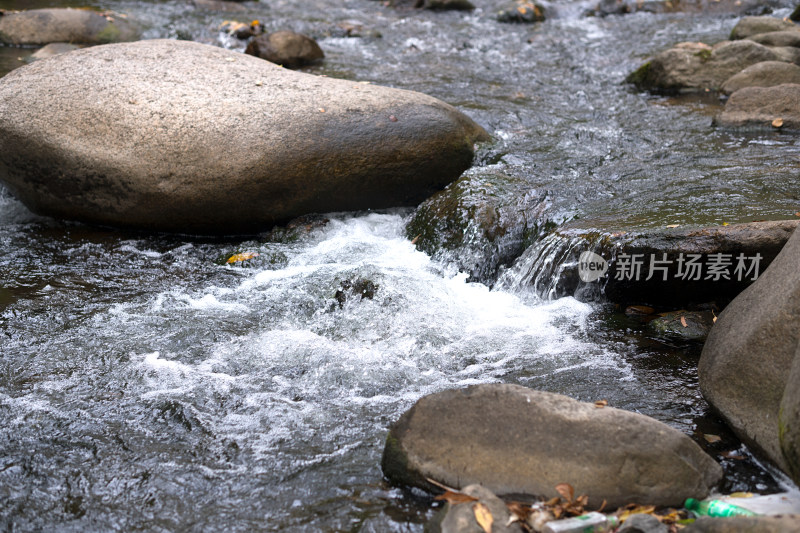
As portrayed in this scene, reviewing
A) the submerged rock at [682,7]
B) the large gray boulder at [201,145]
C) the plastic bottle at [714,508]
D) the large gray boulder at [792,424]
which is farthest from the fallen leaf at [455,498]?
the submerged rock at [682,7]

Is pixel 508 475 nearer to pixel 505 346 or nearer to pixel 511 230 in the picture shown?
pixel 505 346

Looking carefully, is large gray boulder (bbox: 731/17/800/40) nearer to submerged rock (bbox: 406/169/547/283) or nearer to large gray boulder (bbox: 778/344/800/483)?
submerged rock (bbox: 406/169/547/283)

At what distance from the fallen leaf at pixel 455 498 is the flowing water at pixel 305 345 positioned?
126mm

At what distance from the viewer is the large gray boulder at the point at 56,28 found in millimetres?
11578

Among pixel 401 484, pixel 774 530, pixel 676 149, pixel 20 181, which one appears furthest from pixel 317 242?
pixel 774 530

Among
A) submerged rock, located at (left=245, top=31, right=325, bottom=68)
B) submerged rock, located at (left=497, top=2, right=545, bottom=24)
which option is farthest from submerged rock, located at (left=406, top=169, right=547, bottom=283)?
submerged rock, located at (left=497, top=2, right=545, bottom=24)

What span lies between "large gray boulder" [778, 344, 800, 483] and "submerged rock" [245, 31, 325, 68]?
951 cm

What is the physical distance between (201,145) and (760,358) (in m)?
4.81

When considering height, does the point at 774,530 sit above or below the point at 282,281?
above

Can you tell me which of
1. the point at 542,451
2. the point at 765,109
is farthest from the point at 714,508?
the point at 765,109

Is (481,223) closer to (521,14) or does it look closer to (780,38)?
(780,38)

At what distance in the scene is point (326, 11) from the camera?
15.3m

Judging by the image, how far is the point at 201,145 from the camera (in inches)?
245

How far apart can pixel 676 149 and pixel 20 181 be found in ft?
21.7
